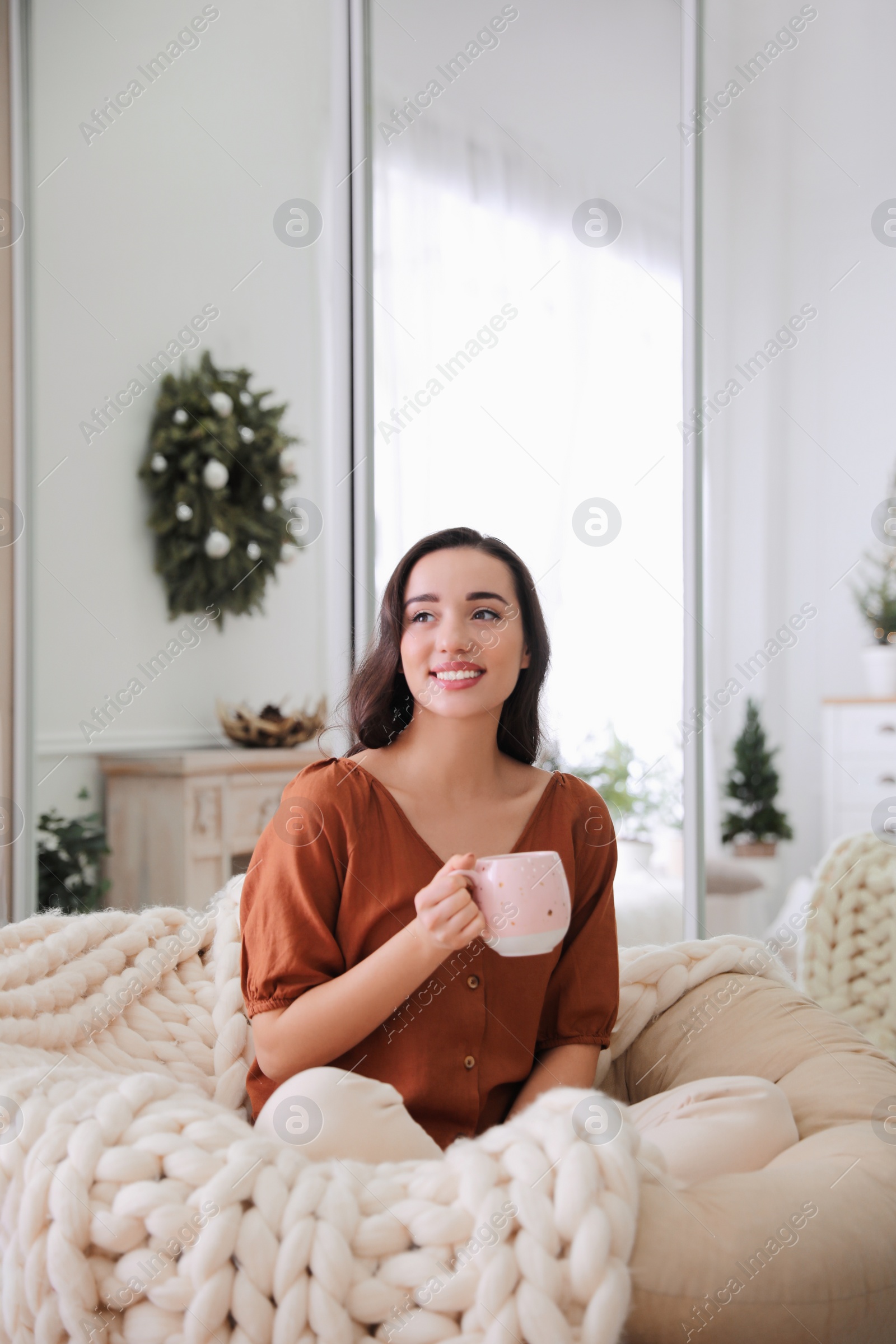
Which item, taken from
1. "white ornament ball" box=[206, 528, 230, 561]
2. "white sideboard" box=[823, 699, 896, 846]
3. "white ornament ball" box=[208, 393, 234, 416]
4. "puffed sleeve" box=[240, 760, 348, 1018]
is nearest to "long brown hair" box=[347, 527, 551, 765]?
"puffed sleeve" box=[240, 760, 348, 1018]

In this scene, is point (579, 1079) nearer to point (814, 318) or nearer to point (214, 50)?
point (814, 318)

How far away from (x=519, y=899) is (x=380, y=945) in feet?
0.81

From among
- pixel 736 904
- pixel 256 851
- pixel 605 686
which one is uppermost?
pixel 605 686

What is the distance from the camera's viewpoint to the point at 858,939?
1554 millimetres

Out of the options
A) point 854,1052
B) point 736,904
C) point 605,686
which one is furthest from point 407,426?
point 854,1052

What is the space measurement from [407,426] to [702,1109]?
251cm

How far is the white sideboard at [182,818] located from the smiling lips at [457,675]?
6.38 ft

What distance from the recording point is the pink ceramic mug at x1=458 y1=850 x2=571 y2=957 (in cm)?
102

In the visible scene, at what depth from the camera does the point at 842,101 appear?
2609 mm

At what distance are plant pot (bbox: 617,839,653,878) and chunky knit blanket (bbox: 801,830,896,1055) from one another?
1.32m

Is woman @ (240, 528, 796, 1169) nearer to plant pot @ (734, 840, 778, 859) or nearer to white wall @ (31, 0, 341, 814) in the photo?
plant pot @ (734, 840, 778, 859)

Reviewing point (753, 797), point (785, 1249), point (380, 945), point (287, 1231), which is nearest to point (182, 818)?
point (753, 797)

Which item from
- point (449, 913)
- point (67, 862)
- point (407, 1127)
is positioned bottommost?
point (67, 862)

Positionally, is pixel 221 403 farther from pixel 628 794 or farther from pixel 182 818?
pixel 628 794
